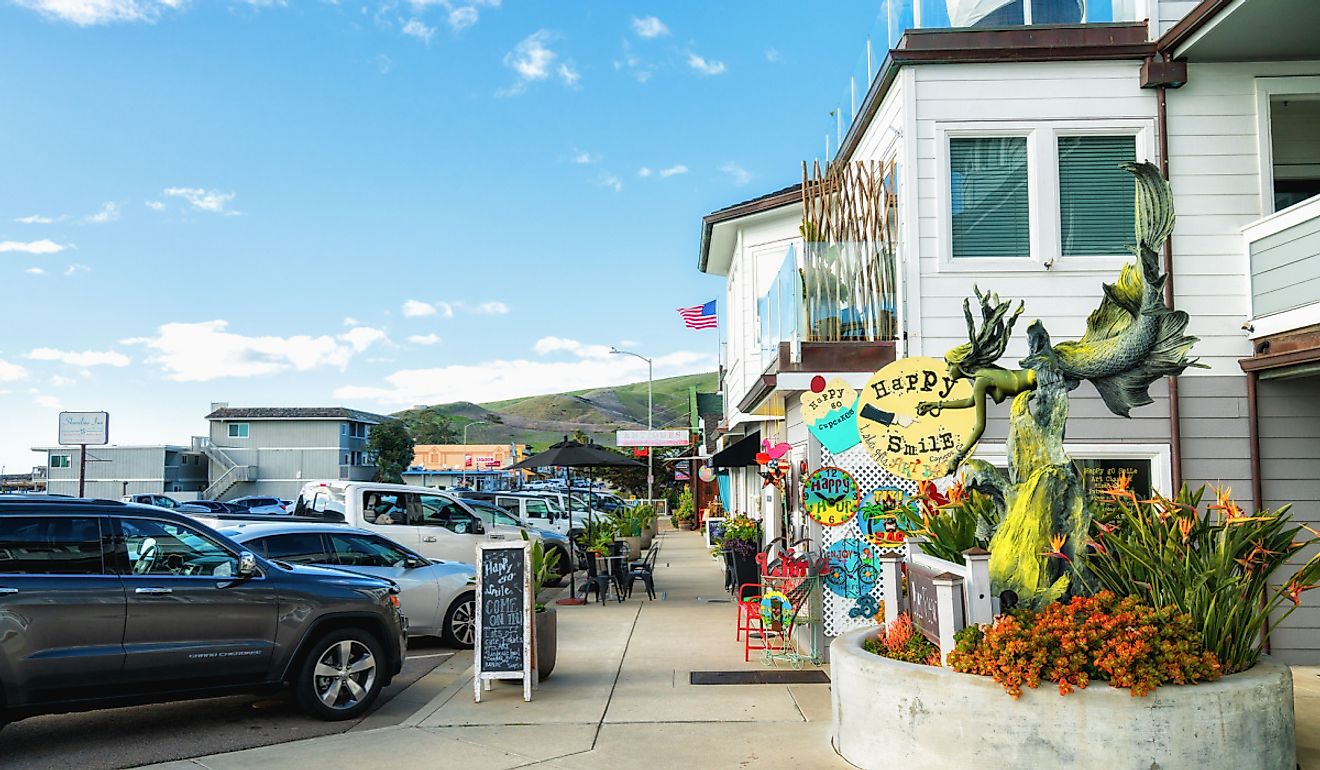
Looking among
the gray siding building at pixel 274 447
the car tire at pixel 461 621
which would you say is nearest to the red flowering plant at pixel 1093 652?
the car tire at pixel 461 621

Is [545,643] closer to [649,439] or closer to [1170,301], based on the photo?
[1170,301]

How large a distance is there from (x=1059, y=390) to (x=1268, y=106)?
6.21 meters

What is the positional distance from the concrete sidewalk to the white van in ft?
14.4

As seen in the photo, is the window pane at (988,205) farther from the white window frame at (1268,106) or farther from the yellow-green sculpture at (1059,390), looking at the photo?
the yellow-green sculpture at (1059,390)

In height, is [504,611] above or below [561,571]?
above

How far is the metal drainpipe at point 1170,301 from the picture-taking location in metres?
10.8

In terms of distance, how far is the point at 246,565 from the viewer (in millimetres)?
7910

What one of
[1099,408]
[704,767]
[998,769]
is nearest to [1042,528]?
[998,769]

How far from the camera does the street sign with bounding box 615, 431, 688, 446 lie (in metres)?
29.7

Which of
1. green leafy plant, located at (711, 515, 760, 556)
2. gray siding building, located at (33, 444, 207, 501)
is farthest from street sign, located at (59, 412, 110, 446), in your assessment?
green leafy plant, located at (711, 515, 760, 556)

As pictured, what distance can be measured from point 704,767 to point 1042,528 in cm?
275

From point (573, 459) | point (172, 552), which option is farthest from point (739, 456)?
point (172, 552)

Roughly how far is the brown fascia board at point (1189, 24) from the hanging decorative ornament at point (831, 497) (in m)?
5.75

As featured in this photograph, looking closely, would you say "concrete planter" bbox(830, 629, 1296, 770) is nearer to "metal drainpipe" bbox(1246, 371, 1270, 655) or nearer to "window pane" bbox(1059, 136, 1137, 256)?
"metal drainpipe" bbox(1246, 371, 1270, 655)
